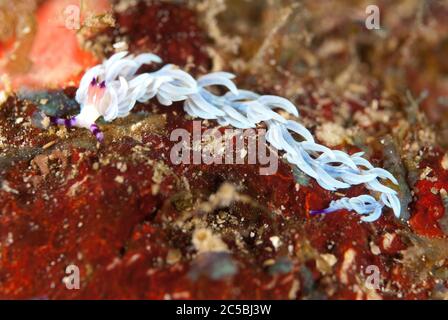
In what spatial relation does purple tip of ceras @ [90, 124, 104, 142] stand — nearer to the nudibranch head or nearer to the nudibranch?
the nudibranch

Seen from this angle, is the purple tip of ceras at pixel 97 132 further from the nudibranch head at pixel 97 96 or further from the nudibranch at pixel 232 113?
the nudibranch head at pixel 97 96

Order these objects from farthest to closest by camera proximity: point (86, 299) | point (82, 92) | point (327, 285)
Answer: point (82, 92)
point (327, 285)
point (86, 299)

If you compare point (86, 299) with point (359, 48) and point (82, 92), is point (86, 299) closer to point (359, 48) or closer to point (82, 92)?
point (82, 92)

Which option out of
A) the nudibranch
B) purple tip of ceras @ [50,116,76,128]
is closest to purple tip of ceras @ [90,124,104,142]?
the nudibranch

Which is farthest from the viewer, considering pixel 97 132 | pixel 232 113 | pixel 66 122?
pixel 232 113

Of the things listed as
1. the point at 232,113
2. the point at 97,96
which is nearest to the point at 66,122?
the point at 97,96

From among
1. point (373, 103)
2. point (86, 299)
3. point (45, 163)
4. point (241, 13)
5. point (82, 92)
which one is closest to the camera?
point (86, 299)

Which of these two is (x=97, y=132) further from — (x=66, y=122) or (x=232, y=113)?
(x=232, y=113)

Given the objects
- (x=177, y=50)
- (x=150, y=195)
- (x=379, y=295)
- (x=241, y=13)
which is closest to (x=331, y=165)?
(x=379, y=295)
